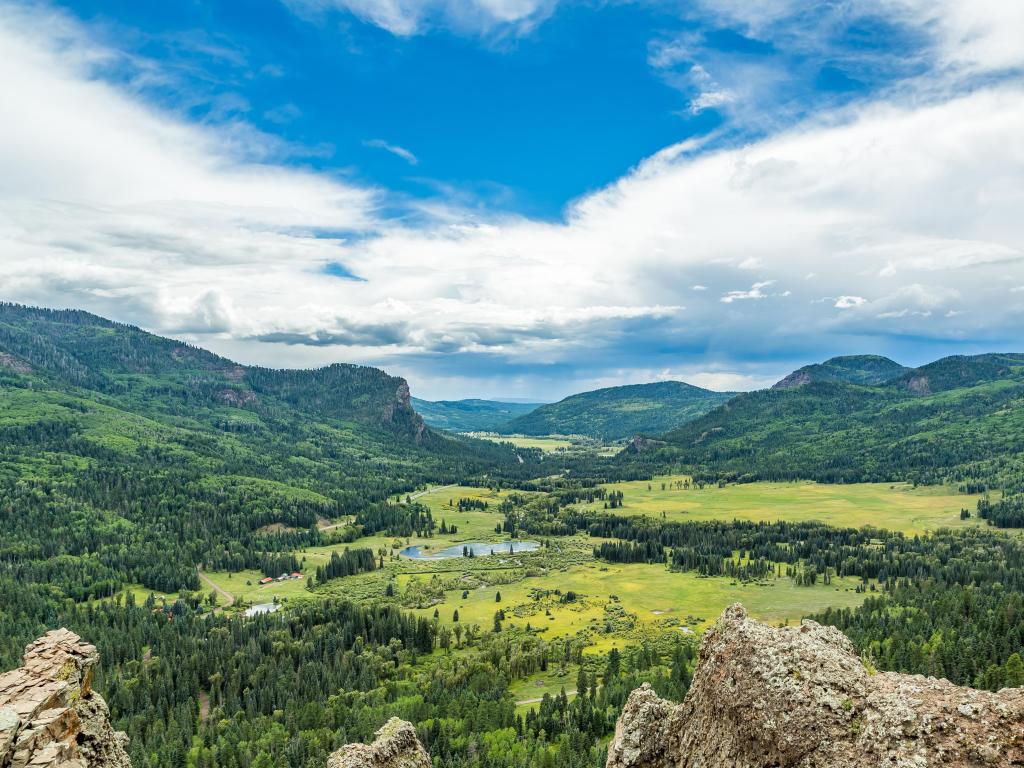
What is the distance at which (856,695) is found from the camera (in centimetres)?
1856

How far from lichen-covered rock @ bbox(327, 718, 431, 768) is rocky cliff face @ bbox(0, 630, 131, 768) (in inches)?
392

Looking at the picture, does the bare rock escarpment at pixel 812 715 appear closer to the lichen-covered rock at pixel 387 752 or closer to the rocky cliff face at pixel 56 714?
the lichen-covered rock at pixel 387 752

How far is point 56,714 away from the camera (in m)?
23.5

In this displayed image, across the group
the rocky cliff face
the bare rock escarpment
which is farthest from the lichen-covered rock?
the bare rock escarpment

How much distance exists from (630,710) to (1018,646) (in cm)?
12339

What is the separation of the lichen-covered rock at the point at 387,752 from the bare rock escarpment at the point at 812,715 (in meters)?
11.3

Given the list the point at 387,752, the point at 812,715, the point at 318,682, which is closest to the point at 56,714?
the point at 387,752

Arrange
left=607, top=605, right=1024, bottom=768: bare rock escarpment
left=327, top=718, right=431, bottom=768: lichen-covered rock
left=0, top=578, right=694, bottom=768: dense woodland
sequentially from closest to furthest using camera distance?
left=607, top=605, right=1024, bottom=768: bare rock escarpment, left=327, top=718, right=431, bottom=768: lichen-covered rock, left=0, top=578, right=694, bottom=768: dense woodland

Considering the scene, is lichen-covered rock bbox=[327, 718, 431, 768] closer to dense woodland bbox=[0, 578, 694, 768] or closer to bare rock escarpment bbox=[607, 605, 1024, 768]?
bare rock escarpment bbox=[607, 605, 1024, 768]

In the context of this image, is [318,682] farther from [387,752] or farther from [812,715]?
[812,715]

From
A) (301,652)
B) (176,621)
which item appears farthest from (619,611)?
(176,621)

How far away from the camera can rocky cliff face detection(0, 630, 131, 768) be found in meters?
21.3

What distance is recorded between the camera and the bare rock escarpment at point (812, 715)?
15.2m

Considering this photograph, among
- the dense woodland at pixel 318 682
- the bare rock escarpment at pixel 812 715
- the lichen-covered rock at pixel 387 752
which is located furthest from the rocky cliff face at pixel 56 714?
the dense woodland at pixel 318 682
